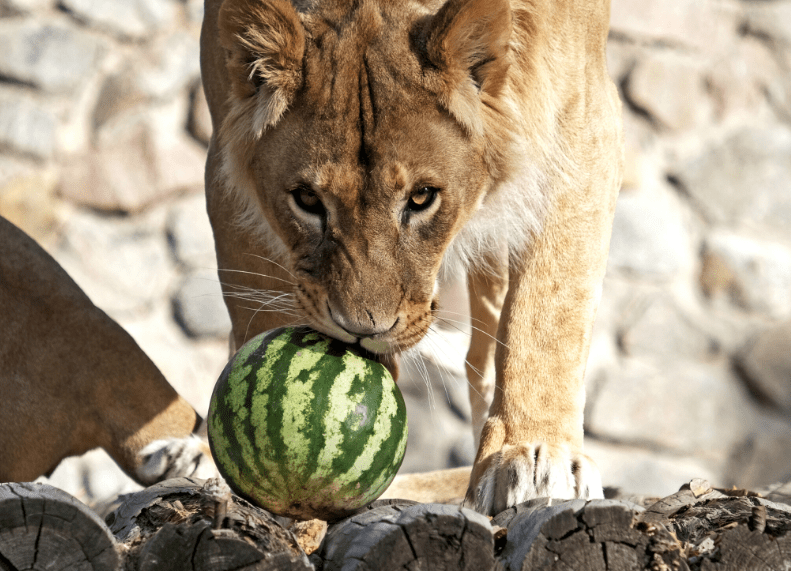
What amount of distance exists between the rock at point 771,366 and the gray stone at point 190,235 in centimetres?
217

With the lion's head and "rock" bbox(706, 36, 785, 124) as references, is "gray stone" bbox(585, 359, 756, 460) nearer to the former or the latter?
"rock" bbox(706, 36, 785, 124)

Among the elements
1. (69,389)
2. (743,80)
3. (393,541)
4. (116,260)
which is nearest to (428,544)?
(393,541)

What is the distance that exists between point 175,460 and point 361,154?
74 centimetres

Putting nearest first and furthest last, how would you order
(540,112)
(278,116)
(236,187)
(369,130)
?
(369,130) < (278,116) < (540,112) < (236,187)

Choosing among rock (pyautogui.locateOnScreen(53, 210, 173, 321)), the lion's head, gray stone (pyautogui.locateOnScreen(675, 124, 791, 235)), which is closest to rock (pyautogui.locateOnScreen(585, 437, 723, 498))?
gray stone (pyautogui.locateOnScreen(675, 124, 791, 235))

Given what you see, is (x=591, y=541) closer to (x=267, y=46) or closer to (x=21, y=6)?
(x=267, y=46)

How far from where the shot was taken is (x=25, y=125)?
312 cm

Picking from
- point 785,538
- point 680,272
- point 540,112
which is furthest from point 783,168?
point 785,538

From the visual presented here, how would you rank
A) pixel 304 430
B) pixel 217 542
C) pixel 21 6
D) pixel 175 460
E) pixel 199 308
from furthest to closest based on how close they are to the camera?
pixel 199 308, pixel 21 6, pixel 175 460, pixel 304 430, pixel 217 542

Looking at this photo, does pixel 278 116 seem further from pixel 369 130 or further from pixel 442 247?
pixel 442 247

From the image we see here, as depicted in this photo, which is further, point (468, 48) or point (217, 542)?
point (468, 48)

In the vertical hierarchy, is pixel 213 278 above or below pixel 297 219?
below

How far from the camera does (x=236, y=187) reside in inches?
65.8

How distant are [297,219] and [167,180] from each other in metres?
2.06
